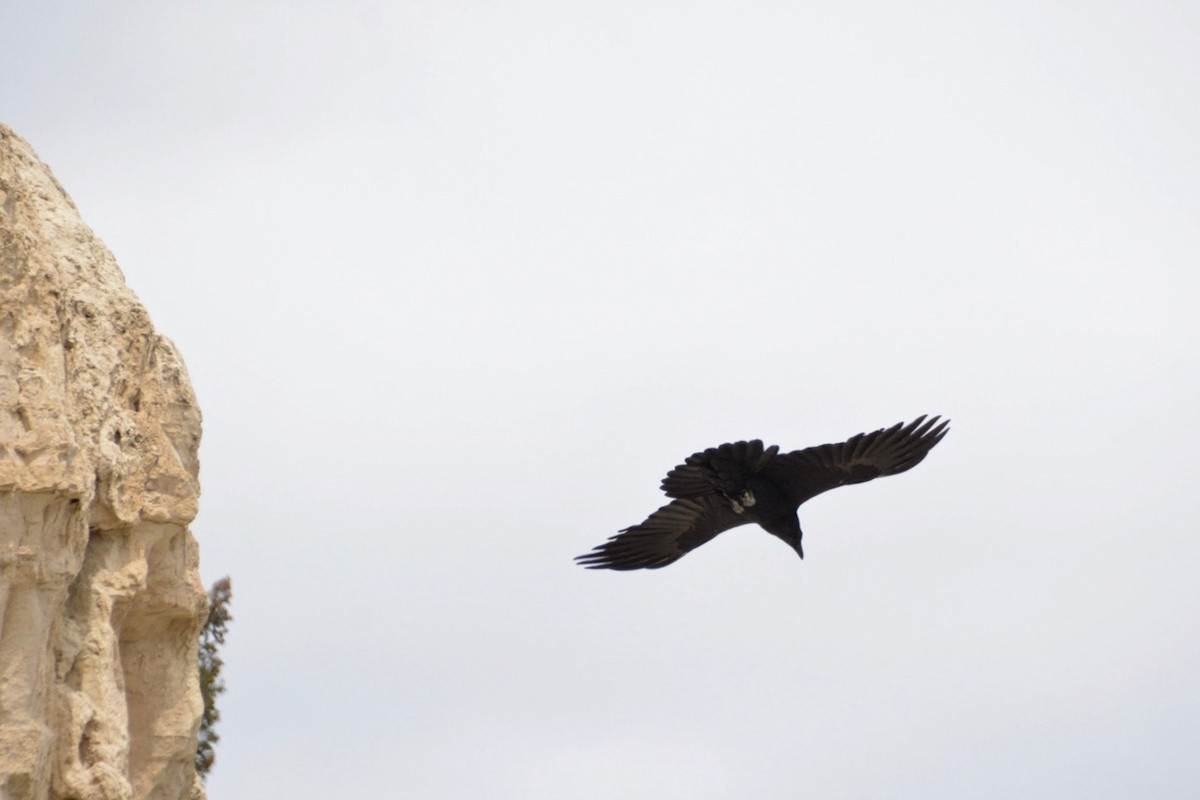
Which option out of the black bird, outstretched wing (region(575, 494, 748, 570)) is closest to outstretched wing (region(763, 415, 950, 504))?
the black bird

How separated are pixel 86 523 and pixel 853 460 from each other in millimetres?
5497

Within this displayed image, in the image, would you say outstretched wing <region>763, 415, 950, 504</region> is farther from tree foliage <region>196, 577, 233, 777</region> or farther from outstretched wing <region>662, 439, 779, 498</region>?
tree foliage <region>196, 577, 233, 777</region>

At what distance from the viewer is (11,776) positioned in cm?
797

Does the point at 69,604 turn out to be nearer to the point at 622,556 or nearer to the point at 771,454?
the point at 771,454

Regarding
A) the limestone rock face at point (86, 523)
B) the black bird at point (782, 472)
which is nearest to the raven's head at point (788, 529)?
the black bird at point (782, 472)

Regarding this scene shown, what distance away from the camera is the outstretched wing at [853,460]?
1177 centimetres

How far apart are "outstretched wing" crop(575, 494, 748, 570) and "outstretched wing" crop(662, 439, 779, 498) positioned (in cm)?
147

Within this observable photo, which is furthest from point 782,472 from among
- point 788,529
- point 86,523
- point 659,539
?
point 86,523

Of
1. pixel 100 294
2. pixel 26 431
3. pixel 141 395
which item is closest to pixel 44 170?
pixel 100 294

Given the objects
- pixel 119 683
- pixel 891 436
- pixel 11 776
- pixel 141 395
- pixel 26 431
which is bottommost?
pixel 11 776

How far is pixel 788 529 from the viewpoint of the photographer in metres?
12.4

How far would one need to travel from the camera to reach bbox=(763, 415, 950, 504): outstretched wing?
11.8 metres

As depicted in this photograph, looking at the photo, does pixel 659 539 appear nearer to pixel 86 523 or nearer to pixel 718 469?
pixel 718 469

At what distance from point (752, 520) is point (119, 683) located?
5.06 metres
